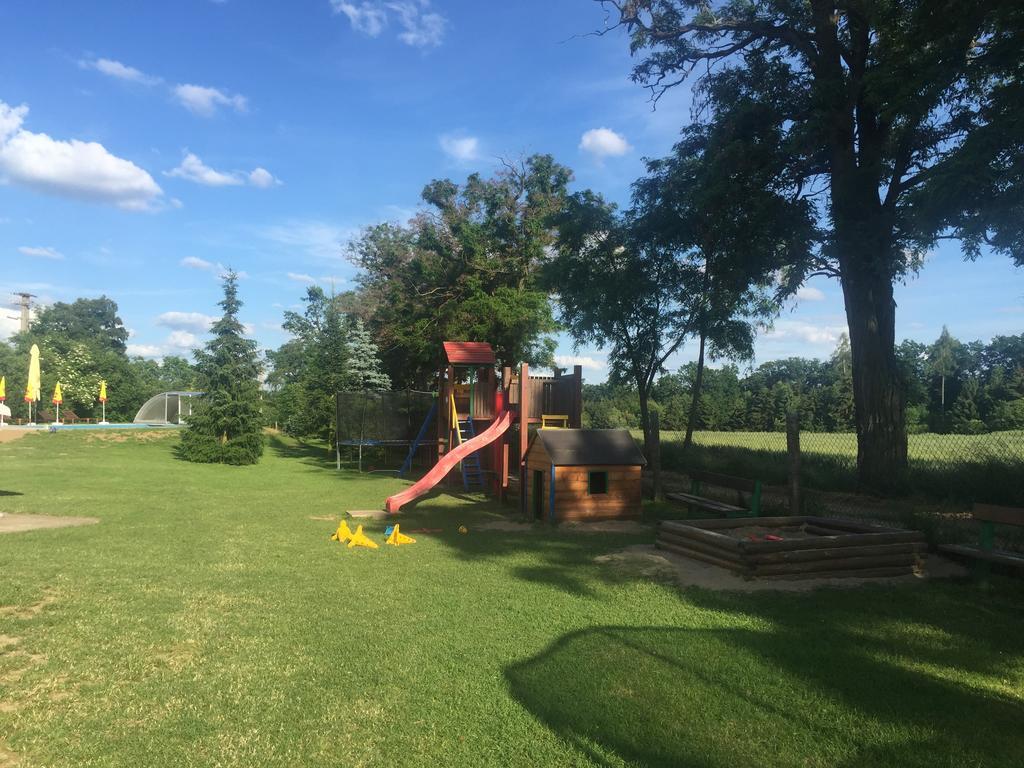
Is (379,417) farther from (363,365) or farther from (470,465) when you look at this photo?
(470,465)

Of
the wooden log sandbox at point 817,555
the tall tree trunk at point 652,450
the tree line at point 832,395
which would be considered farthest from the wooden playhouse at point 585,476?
the tree line at point 832,395

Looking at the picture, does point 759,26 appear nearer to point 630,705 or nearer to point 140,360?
point 630,705

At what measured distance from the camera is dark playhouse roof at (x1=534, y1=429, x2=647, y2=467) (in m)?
12.6

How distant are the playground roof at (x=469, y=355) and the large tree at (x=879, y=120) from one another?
8223mm

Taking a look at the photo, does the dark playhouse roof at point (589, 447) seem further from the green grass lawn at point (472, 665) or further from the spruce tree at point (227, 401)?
the spruce tree at point (227, 401)

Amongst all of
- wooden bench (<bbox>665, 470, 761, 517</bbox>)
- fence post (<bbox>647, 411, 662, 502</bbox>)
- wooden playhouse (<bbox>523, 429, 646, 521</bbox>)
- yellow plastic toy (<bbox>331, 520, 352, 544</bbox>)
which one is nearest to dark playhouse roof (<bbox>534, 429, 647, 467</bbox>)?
wooden playhouse (<bbox>523, 429, 646, 521</bbox>)

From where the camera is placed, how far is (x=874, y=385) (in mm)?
14203

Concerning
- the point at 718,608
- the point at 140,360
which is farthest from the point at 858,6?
the point at 140,360

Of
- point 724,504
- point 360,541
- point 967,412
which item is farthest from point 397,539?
point 967,412

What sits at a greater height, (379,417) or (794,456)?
(379,417)

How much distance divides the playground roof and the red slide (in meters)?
3.31

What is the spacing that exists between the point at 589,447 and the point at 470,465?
281 inches

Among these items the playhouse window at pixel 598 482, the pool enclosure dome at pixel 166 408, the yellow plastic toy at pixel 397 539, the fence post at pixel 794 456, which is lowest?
the yellow plastic toy at pixel 397 539

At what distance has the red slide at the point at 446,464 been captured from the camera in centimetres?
1315
